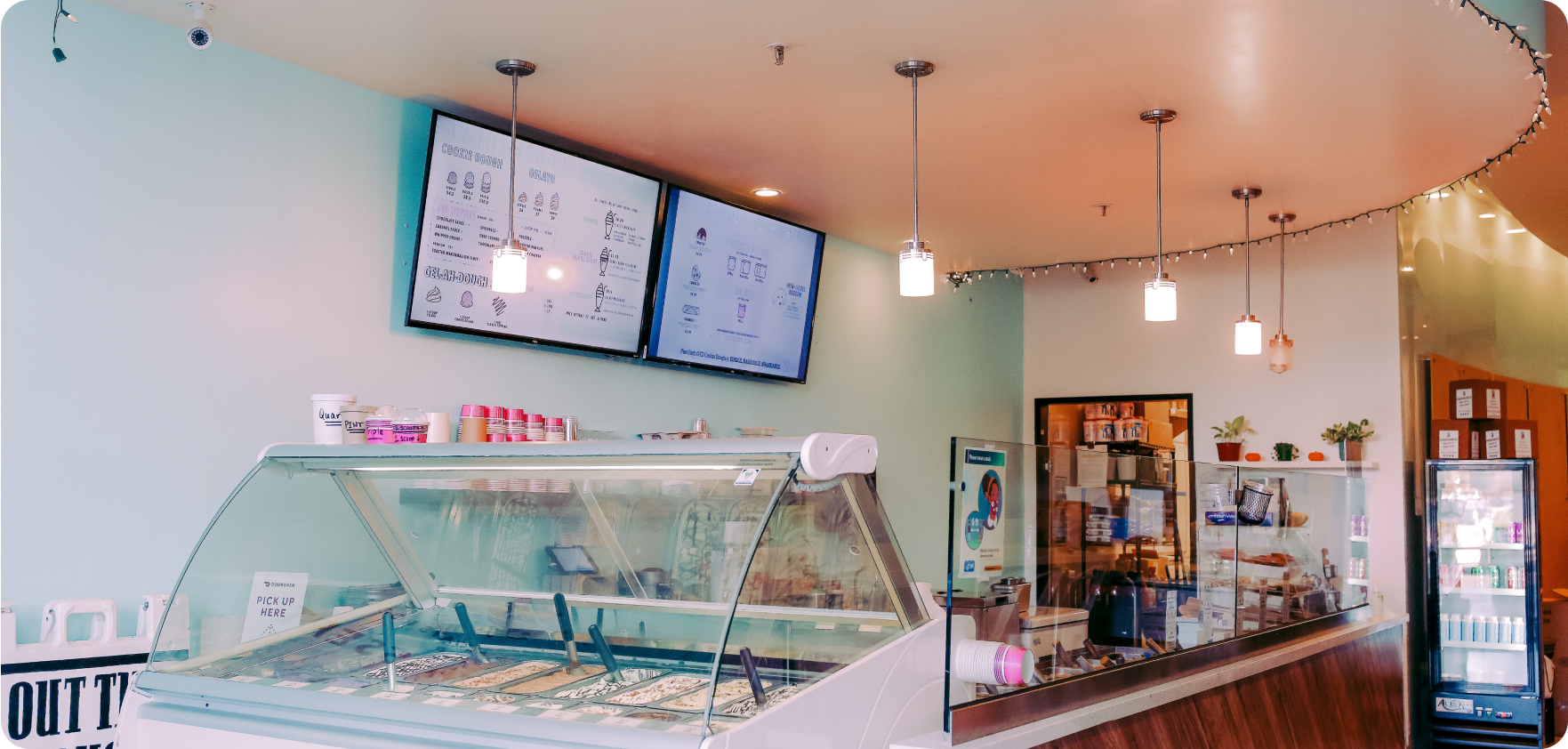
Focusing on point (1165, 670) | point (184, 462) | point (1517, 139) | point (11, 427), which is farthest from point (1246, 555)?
point (11, 427)

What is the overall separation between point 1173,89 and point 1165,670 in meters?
1.95

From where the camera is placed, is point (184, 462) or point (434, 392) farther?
point (434, 392)

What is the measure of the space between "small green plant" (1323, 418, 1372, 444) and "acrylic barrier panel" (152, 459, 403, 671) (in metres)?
5.42

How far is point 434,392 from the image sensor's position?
4.17 meters

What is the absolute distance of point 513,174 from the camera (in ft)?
13.6

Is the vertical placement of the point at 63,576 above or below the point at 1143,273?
below

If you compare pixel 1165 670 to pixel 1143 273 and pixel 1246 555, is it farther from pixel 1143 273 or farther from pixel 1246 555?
pixel 1143 273

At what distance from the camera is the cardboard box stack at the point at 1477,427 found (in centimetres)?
632

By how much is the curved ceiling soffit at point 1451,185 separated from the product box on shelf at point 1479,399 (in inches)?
42.2

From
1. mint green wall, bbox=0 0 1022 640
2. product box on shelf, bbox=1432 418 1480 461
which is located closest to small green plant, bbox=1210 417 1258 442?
product box on shelf, bbox=1432 418 1480 461

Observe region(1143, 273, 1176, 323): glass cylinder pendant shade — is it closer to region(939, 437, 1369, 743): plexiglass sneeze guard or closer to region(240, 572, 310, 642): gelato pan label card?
region(939, 437, 1369, 743): plexiglass sneeze guard

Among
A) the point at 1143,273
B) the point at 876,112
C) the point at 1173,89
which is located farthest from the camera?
the point at 1143,273

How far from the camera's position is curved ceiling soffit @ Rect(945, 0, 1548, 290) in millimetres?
3313

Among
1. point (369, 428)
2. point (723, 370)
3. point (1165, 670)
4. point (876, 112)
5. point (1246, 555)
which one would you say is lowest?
point (1165, 670)
